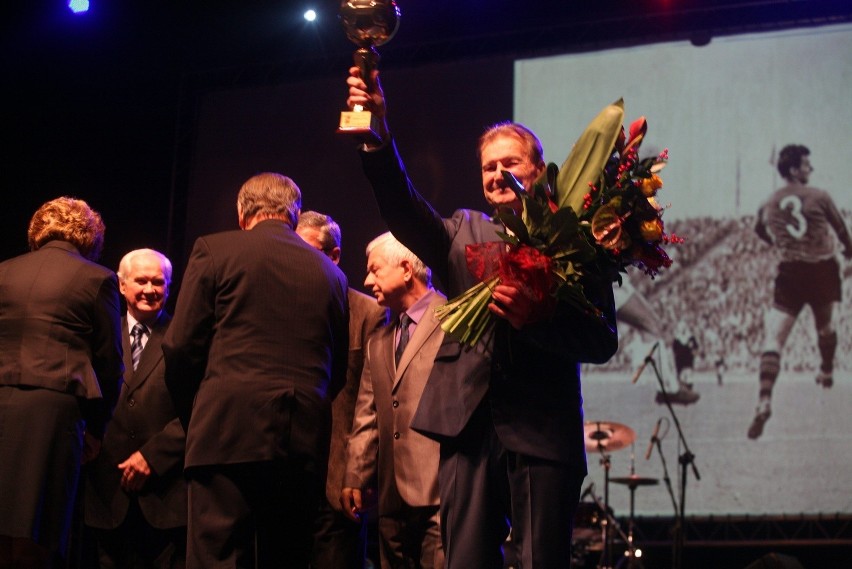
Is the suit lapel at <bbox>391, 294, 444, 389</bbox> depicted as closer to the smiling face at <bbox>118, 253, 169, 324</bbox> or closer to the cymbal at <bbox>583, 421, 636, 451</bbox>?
the smiling face at <bbox>118, 253, 169, 324</bbox>

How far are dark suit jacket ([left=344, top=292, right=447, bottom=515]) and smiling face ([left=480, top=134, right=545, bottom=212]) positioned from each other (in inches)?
37.9

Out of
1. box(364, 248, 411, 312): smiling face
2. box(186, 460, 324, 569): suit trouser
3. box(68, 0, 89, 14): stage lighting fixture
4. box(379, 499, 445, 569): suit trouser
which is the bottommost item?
box(379, 499, 445, 569): suit trouser

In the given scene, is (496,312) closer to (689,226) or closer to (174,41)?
(689,226)

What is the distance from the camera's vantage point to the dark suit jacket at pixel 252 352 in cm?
270

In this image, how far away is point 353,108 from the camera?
215cm

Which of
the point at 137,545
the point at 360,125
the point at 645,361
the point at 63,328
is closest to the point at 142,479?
the point at 137,545

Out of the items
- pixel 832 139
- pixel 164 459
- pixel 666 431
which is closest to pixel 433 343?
pixel 164 459

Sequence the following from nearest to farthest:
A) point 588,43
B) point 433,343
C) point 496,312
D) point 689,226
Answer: point 496,312 → point 433,343 → point 689,226 → point 588,43

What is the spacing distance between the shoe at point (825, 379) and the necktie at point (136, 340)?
359cm

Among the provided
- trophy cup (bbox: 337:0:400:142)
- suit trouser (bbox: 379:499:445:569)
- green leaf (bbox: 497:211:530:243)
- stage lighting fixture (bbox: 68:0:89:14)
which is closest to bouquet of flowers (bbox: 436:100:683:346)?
green leaf (bbox: 497:211:530:243)

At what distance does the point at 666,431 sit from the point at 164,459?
126 inches

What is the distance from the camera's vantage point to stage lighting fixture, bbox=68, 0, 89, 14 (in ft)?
20.7

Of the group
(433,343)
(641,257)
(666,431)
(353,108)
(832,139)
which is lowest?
(666,431)

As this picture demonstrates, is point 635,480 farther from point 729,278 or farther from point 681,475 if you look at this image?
point 729,278
